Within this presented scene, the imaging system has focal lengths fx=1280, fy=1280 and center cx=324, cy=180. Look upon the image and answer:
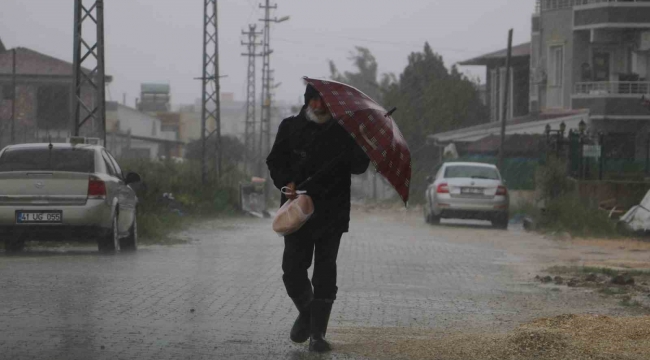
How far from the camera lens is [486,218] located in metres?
31.2

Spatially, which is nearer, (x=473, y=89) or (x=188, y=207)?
(x=188, y=207)

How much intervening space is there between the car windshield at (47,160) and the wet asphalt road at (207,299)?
1.16 metres

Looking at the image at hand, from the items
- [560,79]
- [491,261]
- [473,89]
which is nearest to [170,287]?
[491,261]

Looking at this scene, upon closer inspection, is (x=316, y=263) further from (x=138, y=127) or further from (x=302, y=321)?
(x=138, y=127)

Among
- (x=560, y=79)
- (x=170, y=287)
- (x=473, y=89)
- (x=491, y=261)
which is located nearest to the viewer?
(x=170, y=287)

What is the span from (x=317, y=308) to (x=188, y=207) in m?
27.8

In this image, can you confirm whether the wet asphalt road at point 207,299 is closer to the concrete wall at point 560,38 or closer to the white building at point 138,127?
the concrete wall at point 560,38

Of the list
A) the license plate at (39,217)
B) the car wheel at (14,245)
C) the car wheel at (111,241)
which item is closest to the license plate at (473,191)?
the car wheel at (111,241)

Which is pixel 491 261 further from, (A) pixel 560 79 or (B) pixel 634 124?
(A) pixel 560 79

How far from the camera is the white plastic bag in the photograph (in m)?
8.15

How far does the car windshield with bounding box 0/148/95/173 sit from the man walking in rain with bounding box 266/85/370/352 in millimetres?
9108

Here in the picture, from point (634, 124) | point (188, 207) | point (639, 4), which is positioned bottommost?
point (188, 207)

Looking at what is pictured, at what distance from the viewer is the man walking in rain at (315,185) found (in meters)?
8.34

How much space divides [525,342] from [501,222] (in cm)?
2362
